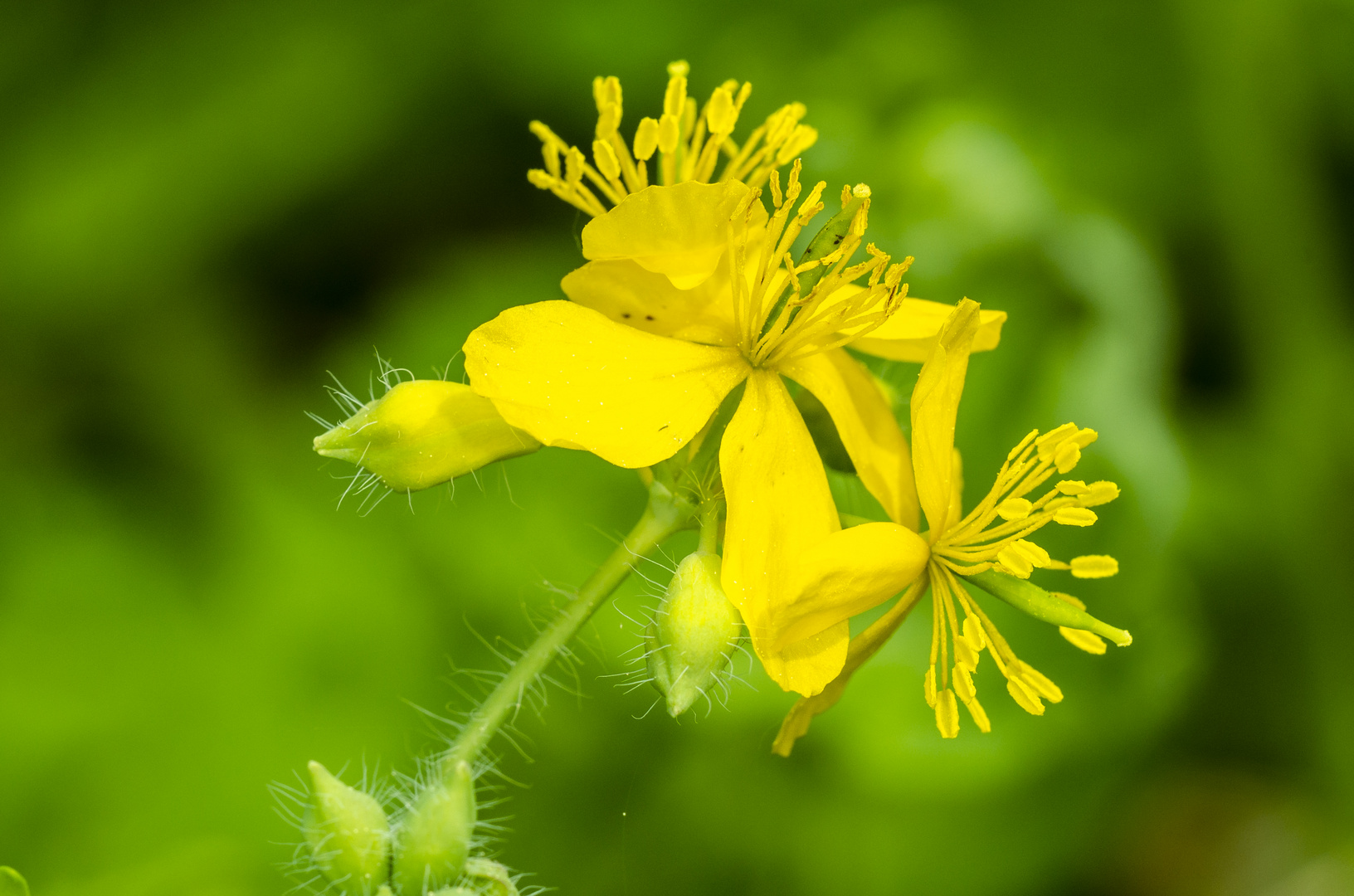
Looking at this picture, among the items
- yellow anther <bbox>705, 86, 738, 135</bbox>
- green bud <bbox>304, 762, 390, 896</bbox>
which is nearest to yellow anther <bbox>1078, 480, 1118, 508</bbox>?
yellow anther <bbox>705, 86, 738, 135</bbox>

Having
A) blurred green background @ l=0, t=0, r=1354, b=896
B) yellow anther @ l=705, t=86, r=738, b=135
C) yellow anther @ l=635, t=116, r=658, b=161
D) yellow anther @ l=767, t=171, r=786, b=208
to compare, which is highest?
yellow anther @ l=705, t=86, r=738, b=135

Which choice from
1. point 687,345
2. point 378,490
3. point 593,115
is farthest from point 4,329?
point 687,345

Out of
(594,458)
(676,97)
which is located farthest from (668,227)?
(594,458)

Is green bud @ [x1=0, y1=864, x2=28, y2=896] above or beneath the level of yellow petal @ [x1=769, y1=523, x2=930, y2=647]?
beneath

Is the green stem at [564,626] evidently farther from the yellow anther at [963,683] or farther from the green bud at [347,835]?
the yellow anther at [963,683]

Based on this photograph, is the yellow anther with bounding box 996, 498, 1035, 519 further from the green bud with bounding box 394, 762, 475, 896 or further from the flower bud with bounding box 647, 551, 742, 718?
the green bud with bounding box 394, 762, 475, 896

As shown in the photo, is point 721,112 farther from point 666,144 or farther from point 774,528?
point 774,528
